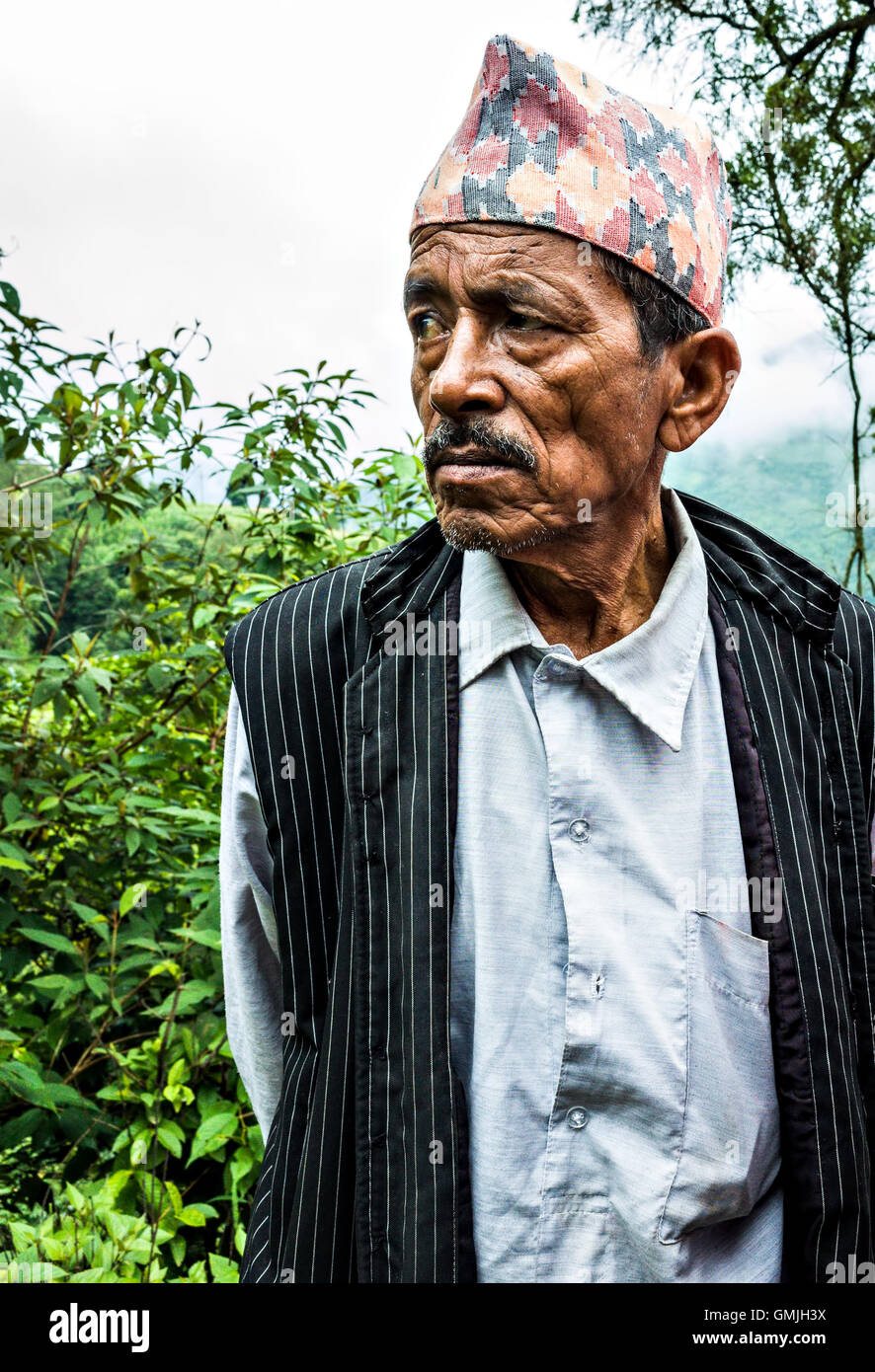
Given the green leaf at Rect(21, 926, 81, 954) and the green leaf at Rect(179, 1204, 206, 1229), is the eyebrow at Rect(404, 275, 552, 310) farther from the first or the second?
the green leaf at Rect(179, 1204, 206, 1229)

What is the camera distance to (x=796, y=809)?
143cm

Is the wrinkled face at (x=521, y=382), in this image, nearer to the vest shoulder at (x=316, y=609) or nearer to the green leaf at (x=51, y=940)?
the vest shoulder at (x=316, y=609)

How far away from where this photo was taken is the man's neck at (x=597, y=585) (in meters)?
1.46

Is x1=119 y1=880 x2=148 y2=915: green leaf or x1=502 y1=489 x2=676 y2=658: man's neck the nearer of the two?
x1=502 y1=489 x2=676 y2=658: man's neck

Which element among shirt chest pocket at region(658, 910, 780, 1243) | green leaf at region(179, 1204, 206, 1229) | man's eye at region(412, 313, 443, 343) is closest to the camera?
shirt chest pocket at region(658, 910, 780, 1243)

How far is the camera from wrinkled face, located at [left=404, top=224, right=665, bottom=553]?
1320 millimetres

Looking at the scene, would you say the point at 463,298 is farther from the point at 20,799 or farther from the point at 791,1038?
the point at 20,799

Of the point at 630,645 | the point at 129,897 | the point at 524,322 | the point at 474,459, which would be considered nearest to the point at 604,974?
the point at 630,645

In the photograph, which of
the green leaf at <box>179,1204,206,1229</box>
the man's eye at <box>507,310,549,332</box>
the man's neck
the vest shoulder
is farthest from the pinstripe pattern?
the green leaf at <box>179,1204,206,1229</box>

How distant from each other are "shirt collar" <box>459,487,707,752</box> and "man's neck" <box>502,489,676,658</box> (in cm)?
3

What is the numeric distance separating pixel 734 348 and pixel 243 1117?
1.77 meters

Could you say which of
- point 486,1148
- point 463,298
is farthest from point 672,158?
point 486,1148

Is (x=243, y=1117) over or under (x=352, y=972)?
under

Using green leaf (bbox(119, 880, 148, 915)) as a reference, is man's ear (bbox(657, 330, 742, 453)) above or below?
above
